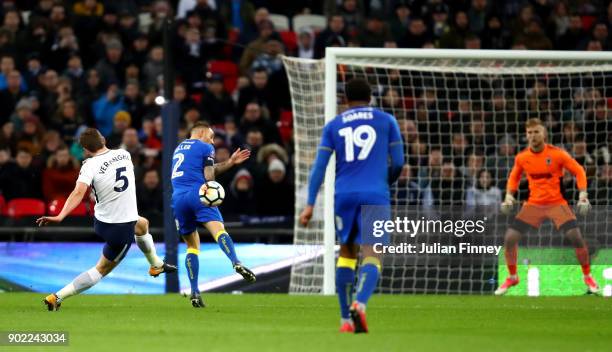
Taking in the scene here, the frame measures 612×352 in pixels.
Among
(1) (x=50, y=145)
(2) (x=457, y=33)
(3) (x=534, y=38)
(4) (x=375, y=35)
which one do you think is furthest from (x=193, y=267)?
(3) (x=534, y=38)

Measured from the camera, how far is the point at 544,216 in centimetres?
1546

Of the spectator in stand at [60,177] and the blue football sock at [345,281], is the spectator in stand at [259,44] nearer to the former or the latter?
the spectator in stand at [60,177]

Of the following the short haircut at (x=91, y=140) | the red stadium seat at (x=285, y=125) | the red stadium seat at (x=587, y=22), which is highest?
the red stadium seat at (x=587, y=22)

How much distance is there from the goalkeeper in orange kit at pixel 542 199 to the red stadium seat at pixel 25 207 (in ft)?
21.1

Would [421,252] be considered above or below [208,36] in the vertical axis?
below

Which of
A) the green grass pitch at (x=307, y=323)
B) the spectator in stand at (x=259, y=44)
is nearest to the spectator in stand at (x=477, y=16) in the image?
the spectator in stand at (x=259, y=44)

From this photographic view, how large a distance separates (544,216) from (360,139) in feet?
20.7

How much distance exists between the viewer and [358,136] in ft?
31.8

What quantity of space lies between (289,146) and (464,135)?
318cm

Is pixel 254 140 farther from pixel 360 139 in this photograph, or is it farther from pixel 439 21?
pixel 360 139

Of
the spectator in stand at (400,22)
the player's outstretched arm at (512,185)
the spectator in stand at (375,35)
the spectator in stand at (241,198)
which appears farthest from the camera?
the spectator in stand at (400,22)

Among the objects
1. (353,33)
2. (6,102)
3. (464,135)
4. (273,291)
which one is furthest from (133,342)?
(353,33)

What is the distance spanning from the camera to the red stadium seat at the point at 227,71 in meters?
21.2

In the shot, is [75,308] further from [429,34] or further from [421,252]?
[429,34]
